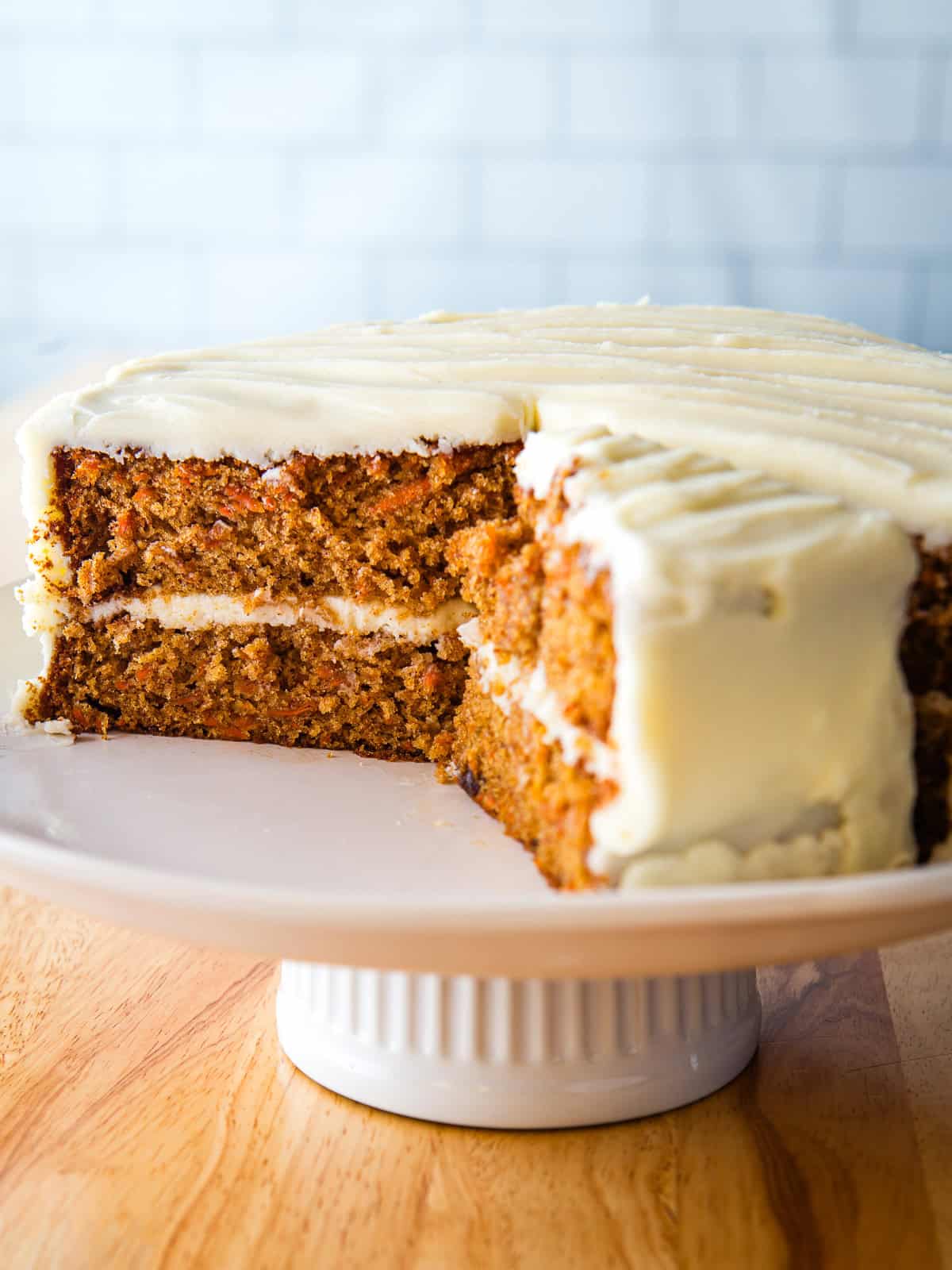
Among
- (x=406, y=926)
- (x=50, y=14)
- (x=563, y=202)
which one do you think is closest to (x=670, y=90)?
(x=563, y=202)

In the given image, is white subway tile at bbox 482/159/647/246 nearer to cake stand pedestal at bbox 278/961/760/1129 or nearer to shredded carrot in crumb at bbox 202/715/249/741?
shredded carrot in crumb at bbox 202/715/249/741

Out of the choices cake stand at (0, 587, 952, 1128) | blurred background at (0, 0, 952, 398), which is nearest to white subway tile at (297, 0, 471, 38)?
blurred background at (0, 0, 952, 398)

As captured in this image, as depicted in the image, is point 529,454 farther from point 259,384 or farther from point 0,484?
point 0,484

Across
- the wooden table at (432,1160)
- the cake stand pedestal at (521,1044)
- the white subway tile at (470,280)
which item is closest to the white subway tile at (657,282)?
the white subway tile at (470,280)

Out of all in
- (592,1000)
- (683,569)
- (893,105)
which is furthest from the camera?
(893,105)

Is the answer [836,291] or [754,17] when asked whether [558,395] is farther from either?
[754,17]

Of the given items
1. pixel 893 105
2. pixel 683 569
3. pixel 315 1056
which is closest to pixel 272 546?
pixel 315 1056

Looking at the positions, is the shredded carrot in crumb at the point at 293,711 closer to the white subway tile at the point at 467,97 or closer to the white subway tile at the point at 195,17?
the white subway tile at the point at 467,97
